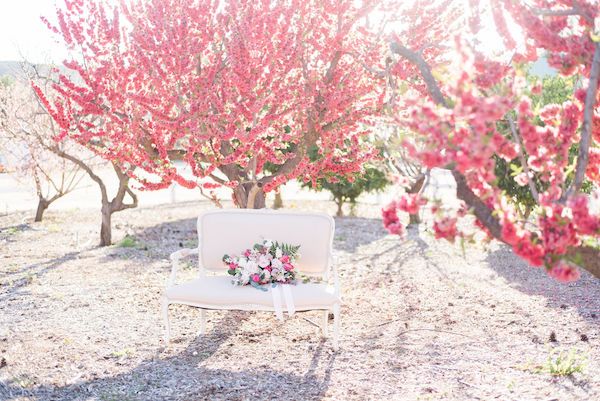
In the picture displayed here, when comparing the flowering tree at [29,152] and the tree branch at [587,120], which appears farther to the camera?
the flowering tree at [29,152]

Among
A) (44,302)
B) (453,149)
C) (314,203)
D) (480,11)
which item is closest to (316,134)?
(44,302)

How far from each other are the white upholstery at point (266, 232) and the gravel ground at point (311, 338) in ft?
2.24

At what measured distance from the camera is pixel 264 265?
5.87 meters

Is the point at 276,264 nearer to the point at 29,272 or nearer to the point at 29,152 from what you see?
the point at 29,272

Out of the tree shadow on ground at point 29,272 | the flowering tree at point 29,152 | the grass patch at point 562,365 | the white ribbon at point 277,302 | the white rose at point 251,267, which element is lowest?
the tree shadow on ground at point 29,272

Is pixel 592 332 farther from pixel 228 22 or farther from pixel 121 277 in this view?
pixel 121 277

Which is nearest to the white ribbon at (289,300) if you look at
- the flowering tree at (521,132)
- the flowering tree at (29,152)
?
the flowering tree at (521,132)

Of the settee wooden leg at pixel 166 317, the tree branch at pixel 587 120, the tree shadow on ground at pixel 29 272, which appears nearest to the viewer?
Answer: the tree branch at pixel 587 120

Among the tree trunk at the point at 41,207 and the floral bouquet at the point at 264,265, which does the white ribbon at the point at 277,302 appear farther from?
the tree trunk at the point at 41,207

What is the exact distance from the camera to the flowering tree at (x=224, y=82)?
6.96 meters

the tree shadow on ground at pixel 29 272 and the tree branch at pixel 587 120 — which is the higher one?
the tree branch at pixel 587 120

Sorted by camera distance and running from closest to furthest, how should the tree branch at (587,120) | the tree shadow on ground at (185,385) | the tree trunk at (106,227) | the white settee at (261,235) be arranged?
the tree branch at (587,120) → the tree shadow on ground at (185,385) → the white settee at (261,235) → the tree trunk at (106,227)

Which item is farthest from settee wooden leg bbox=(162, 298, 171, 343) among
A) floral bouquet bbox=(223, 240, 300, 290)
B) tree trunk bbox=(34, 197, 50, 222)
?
tree trunk bbox=(34, 197, 50, 222)

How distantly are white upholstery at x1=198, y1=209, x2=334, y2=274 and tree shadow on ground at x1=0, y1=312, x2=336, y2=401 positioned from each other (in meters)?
Answer: 1.20
